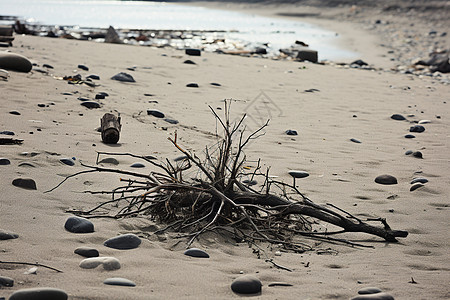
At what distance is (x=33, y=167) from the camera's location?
3.68m

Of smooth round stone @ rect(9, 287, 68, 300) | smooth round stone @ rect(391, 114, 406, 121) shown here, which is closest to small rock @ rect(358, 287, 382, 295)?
smooth round stone @ rect(9, 287, 68, 300)

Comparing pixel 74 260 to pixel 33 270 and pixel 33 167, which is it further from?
pixel 33 167

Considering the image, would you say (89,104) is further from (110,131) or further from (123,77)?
(123,77)

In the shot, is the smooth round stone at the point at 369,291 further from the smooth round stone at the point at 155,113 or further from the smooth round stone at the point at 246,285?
the smooth round stone at the point at 155,113

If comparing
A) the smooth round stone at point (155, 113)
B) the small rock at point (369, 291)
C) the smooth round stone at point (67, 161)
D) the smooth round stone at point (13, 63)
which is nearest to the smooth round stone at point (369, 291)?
the small rock at point (369, 291)

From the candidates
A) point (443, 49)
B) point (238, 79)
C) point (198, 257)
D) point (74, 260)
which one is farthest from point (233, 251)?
point (443, 49)

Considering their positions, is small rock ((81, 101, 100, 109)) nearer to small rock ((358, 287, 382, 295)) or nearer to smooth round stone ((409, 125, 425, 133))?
smooth round stone ((409, 125, 425, 133))

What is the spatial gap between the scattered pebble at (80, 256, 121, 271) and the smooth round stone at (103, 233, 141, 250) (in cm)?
22

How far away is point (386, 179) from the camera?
422 centimetres

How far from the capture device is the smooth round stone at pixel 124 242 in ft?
8.84

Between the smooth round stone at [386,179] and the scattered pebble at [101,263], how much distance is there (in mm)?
2353

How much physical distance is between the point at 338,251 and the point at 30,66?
211 inches

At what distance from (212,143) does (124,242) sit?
2472 mm

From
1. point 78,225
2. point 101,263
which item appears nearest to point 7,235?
point 78,225
